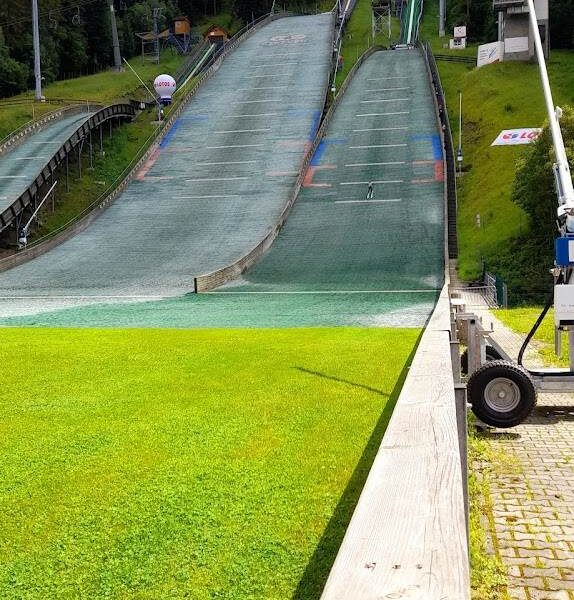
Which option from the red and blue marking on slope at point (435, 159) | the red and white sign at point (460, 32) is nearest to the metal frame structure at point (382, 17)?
the red and white sign at point (460, 32)

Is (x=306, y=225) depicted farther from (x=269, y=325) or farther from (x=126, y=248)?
(x=269, y=325)

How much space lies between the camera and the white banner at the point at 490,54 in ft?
188

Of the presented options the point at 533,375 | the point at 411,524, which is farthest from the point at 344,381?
the point at 411,524

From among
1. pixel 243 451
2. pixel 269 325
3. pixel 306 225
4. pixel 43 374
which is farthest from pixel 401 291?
pixel 243 451

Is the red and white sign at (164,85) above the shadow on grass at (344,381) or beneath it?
above

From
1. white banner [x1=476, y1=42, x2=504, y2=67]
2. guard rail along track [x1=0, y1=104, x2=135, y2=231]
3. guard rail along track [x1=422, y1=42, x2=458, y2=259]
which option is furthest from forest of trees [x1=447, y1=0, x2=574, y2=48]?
guard rail along track [x1=0, y1=104, x2=135, y2=231]

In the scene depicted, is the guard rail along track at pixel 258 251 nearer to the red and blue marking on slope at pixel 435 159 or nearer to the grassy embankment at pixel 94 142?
the red and blue marking on slope at pixel 435 159

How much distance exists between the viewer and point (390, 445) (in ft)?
10.9

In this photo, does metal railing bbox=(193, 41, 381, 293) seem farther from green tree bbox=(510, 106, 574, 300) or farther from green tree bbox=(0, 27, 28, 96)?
green tree bbox=(0, 27, 28, 96)

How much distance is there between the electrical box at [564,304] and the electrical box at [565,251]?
10.0 inches

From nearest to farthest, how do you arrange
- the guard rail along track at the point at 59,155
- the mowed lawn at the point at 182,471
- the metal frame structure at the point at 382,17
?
the mowed lawn at the point at 182,471 → the guard rail along track at the point at 59,155 → the metal frame structure at the point at 382,17

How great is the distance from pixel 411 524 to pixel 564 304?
18.6ft

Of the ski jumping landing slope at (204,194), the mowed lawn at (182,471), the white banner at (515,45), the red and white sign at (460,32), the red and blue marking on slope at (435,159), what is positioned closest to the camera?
the mowed lawn at (182,471)

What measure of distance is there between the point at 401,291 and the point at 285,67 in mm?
44863
